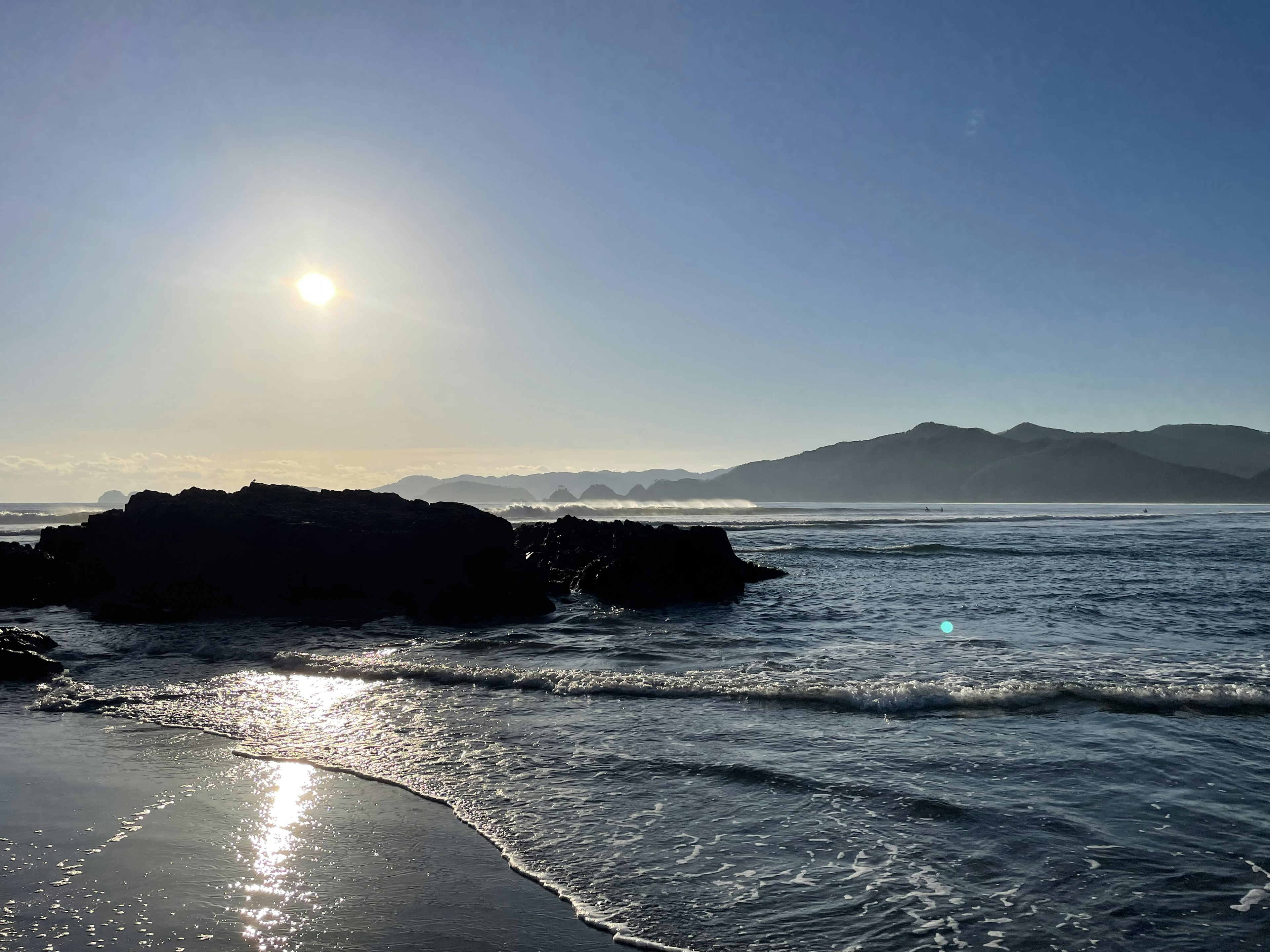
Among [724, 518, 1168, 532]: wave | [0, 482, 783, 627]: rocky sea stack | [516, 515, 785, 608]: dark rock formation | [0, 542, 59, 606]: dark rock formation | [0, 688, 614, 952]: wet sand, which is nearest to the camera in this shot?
[0, 688, 614, 952]: wet sand

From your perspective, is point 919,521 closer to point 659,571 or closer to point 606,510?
point 606,510

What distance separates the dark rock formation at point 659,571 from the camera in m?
21.1

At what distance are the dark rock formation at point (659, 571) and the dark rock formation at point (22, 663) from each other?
1230 cm

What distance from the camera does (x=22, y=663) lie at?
38.9 ft

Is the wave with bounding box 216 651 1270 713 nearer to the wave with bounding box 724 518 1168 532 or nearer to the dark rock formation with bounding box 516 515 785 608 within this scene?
the dark rock formation with bounding box 516 515 785 608

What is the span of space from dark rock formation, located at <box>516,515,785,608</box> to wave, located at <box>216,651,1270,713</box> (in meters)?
8.59

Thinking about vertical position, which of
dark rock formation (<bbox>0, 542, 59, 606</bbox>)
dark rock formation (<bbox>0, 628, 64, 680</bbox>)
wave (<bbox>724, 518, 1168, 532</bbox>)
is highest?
dark rock formation (<bbox>0, 542, 59, 606</bbox>)

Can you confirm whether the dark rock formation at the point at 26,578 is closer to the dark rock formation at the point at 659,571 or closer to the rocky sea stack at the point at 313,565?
the rocky sea stack at the point at 313,565

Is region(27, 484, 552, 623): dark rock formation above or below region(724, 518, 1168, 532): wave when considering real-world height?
above

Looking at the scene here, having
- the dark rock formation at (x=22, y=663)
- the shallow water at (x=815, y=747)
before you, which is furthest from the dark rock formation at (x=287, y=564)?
the dark rock formation at (x=22, y=663)

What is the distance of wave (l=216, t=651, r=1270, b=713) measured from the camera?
9820mm

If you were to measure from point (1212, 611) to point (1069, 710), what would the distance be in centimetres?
1132

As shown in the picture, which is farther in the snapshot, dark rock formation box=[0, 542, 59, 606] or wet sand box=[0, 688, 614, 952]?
dark rock formation box=[0, 542, 59, 606]

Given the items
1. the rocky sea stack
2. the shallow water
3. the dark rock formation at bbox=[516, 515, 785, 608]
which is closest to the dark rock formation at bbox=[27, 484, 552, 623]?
the rocky sea stack
